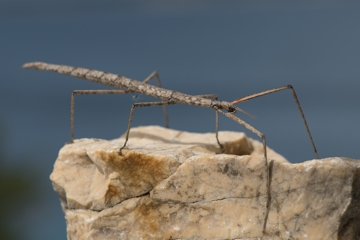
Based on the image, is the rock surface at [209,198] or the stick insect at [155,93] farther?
the stick insect at [155,93]

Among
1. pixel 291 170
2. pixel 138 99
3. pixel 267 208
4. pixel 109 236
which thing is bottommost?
pixel 109 236

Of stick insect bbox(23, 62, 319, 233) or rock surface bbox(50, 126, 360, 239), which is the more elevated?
stick insect bbox(23, 62, 319, 233)

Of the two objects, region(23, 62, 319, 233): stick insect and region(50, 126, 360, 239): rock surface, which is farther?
region(23, 62, 319, 233): stick insect

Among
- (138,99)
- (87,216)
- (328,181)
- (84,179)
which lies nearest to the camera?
(328,181)

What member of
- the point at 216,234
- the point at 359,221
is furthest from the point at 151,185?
the point at 359,221

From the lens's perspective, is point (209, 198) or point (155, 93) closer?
point (209, 198)

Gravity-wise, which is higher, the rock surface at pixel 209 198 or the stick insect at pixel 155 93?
the stick insect at pixel 155 93

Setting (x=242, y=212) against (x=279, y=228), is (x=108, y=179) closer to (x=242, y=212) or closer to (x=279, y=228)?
(x=242, y=212)

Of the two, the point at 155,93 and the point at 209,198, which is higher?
the point at 155,93
